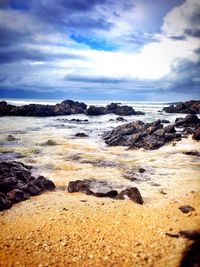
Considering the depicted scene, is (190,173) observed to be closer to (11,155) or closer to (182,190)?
(182,190)

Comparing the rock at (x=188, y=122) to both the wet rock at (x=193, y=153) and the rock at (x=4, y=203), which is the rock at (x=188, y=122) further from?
the rock at (x=4, y=203)

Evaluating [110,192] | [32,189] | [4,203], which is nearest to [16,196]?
[4,203]

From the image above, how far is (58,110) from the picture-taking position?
67.9 metres

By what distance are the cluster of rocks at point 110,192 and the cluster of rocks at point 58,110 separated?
50705mm

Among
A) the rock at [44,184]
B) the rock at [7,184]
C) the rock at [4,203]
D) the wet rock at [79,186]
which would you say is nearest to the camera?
the rock at [4,203]

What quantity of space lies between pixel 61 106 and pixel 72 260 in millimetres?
67019

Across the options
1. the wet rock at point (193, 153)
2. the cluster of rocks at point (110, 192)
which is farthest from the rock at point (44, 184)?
the wet rock at point (193, 153)

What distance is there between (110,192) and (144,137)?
49.1ft

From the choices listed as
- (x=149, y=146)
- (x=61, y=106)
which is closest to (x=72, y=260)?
(x=149, y=146)

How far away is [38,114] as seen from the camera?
6209cm

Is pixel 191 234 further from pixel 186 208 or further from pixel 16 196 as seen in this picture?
pixel 16 196

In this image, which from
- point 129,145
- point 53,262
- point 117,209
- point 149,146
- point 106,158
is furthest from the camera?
point 129,145

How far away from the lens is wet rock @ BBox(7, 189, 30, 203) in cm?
1098

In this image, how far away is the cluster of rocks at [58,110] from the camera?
202 ft
